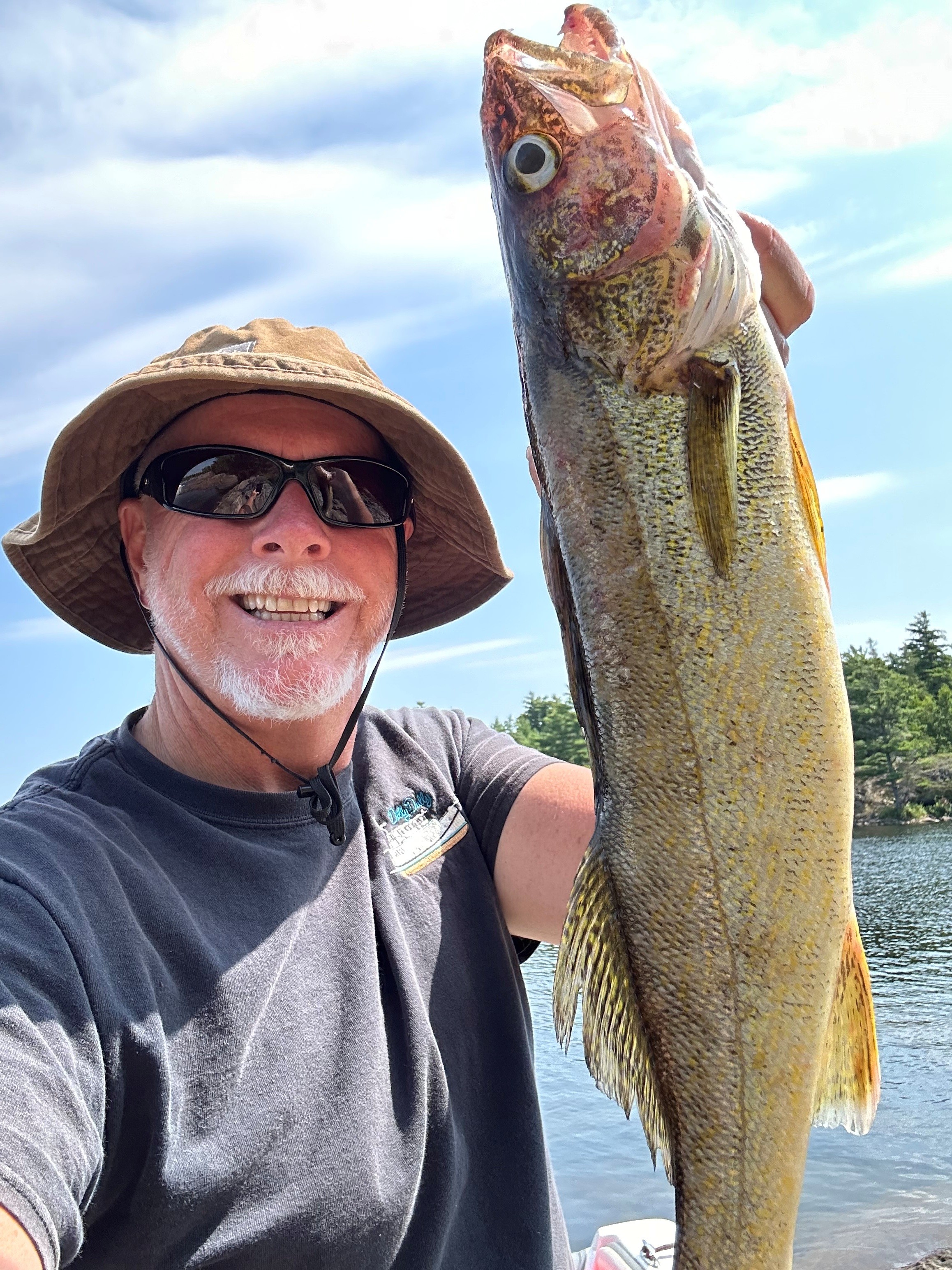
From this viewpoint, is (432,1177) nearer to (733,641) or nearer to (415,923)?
(415,923)

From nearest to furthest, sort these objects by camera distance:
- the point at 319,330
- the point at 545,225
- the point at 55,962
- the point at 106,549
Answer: the point at 55,962, the point at 545,225, the point at 319,330, the point at 106,549

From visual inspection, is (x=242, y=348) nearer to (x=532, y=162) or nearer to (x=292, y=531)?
(x=292, y=531)

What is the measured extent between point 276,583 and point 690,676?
1.25m

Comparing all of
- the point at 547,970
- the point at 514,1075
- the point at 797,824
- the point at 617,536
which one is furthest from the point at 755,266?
the point at 547,970

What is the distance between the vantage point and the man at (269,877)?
1.94 m

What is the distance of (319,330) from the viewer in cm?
301

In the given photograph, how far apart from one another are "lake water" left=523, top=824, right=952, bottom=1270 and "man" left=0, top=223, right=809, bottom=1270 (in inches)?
123

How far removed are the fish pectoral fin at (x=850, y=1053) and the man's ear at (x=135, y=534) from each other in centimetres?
219

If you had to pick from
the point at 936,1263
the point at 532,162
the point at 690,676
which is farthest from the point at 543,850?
the point at 936,1263

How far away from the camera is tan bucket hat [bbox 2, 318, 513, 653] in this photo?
2711 mm

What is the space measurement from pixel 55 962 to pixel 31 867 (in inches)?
9.0

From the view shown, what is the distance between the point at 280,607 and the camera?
2.78 meters

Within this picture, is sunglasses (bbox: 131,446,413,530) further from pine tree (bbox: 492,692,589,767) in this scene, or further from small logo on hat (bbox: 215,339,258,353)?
pine tree (bbox: 492,692,589,767)

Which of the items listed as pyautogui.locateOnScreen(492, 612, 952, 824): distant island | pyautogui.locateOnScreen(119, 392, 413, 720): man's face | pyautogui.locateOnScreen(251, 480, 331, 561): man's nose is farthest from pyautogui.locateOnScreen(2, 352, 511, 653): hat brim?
pyautogui.locateOnScreen(492, 612, 952, 824): distant island
